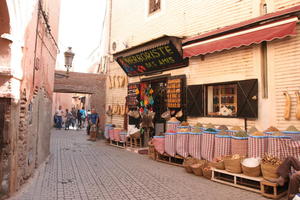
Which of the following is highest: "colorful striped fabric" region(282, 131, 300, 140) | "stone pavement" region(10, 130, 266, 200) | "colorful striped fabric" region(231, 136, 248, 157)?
"colorful striped fabric" region(282, 131, 300, 140)

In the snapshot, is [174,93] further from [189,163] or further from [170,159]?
[189,163]

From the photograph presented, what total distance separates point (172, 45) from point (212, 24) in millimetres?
1526

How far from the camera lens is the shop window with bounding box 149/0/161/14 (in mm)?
10906

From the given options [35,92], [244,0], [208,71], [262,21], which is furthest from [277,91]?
[35,92]

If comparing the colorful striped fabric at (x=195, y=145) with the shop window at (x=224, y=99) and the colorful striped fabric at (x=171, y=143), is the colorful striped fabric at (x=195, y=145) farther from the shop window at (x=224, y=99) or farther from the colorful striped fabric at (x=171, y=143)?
the shop window at (x=224, y=99)

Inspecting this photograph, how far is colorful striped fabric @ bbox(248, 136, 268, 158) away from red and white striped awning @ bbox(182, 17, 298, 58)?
2459 mm

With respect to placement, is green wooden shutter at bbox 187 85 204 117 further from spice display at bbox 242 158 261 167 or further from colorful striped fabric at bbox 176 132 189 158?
spice display at bbox 242 158 261 167

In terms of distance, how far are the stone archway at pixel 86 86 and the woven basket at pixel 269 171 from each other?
11.8 metres

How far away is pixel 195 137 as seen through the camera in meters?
6.99

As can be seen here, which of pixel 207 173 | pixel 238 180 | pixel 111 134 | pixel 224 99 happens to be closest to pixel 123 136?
pixel 111 134

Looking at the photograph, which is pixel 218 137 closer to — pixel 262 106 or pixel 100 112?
pixel 262 106

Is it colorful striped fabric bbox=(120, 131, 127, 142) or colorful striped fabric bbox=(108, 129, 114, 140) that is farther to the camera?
colorful striped fabric bbox=(108, 129, 114, 140)

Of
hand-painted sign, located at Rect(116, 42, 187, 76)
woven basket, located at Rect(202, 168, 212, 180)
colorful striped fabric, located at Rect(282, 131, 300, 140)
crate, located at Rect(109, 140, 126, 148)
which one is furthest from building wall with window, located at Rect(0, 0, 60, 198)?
colorful striped fabric, located at Rect(282, 131, 300, 140)

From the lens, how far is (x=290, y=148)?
5.20 metres
